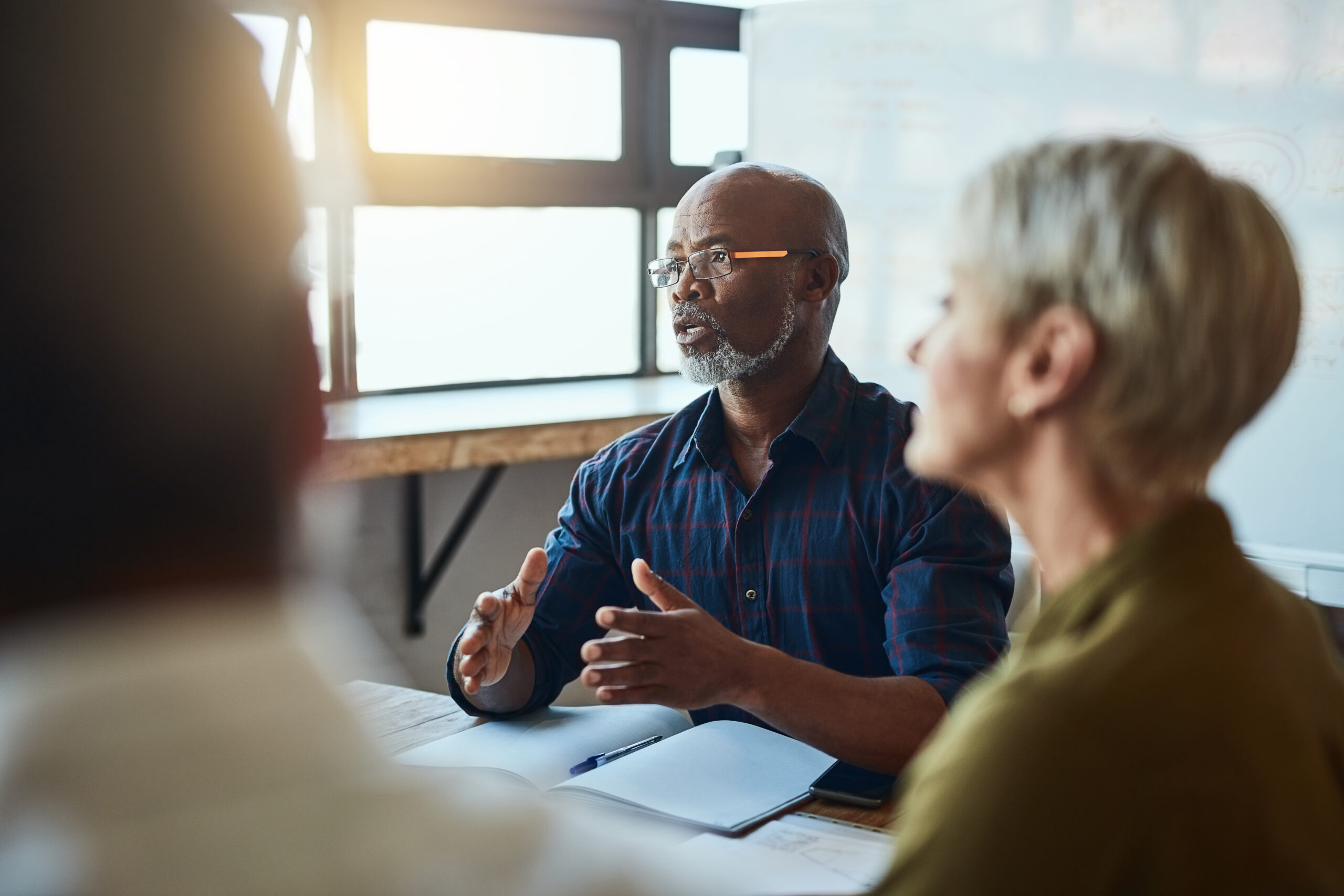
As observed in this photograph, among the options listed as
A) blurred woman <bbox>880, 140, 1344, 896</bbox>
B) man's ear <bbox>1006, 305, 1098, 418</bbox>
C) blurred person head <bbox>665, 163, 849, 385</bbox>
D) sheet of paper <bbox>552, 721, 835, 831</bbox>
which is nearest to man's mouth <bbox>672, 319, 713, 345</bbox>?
blurred person head <bbox>665, 163, 849, 385</bbox>

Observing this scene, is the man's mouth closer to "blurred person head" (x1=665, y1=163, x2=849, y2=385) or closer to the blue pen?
"blurred person head" (x1=665, y1=163, x2=849, y2=385)

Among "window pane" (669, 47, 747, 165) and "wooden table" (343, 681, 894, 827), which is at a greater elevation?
"window pane" (669, 47, 747, 165)

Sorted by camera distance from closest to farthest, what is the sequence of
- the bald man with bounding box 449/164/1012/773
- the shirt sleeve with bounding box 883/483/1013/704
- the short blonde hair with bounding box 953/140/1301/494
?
the short blonde hair with bounding box 953/140/1301/494 < the bald man with bounding box 449/164/1012/773 < the shirt sleeve with bounding box 883/483/1013/704

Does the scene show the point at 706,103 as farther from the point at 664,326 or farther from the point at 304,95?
the point at 304,95

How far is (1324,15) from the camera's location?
→ 227cm

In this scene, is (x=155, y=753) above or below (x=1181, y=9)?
below

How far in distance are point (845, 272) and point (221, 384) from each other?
1667 millimetres

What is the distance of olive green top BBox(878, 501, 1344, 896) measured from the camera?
615 mm

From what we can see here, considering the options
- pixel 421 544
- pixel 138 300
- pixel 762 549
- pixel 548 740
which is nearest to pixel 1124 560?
pixel 138 300

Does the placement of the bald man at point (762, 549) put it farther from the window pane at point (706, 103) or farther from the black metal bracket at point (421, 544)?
the window pane at point (706, 103)

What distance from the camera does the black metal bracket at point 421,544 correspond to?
3.07 meters

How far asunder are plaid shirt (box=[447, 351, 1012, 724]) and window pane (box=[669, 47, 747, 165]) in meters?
1.92

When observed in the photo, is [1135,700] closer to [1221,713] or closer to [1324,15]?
[1221,713]

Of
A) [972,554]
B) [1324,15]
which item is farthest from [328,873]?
[1324,15]
